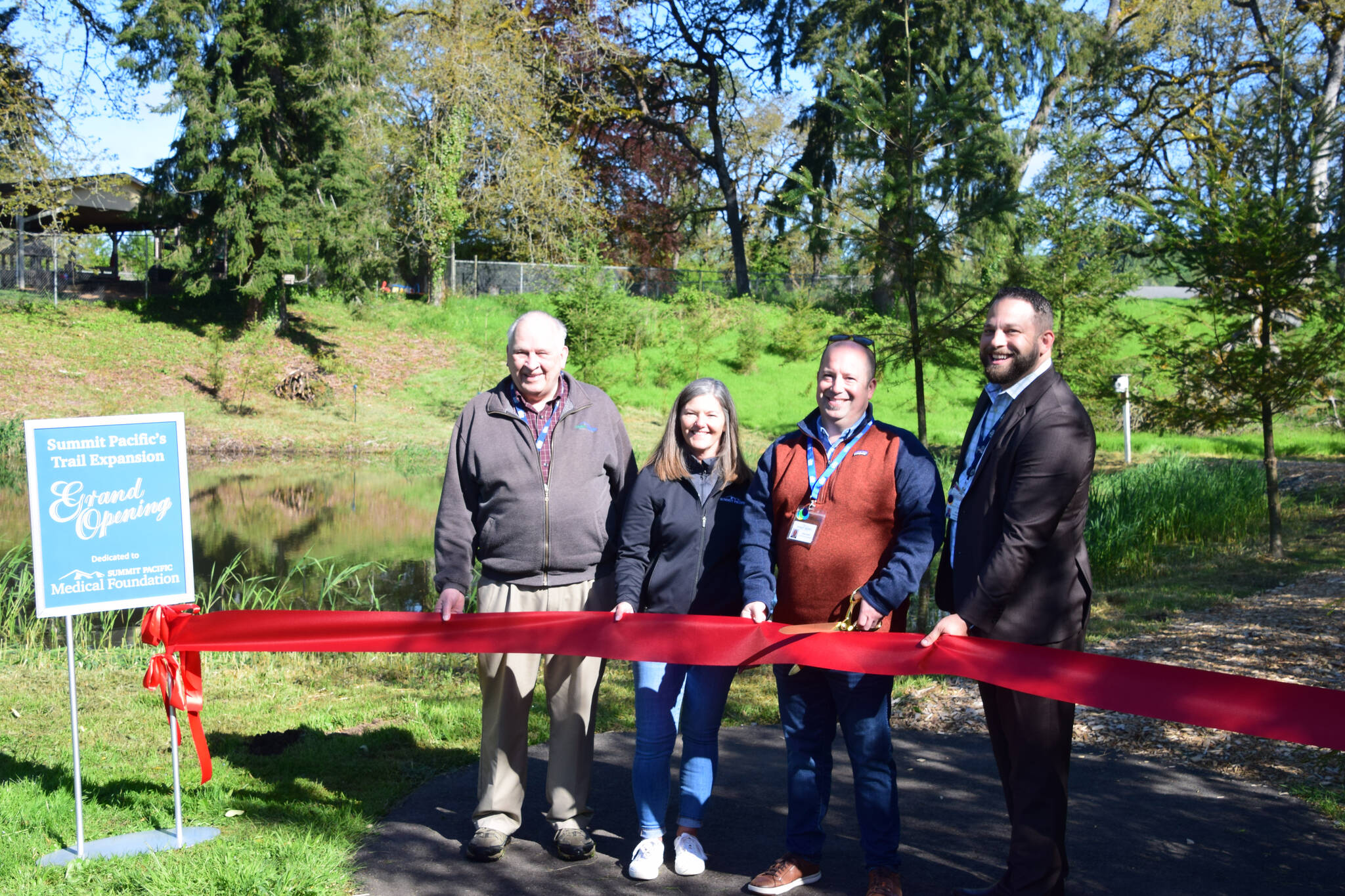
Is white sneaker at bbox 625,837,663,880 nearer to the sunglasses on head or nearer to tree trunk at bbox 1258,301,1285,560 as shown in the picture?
the sunglasses on head

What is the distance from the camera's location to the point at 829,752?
13.1 feet

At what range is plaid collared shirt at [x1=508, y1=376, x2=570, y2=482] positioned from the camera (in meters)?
4.38

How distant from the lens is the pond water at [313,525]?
11414 millimetres

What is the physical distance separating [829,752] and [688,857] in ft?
2.24

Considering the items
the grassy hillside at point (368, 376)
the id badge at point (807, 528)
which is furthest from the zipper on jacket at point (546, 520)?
the grassy hillside at point (368, 376)

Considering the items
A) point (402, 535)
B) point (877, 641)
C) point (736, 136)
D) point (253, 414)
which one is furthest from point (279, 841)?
point (736, 136)

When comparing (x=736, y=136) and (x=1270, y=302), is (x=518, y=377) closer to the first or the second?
(x=1270, y=302)

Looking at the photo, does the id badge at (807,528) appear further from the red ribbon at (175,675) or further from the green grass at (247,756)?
the red ribbon at (175,675)

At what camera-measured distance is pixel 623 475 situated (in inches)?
180

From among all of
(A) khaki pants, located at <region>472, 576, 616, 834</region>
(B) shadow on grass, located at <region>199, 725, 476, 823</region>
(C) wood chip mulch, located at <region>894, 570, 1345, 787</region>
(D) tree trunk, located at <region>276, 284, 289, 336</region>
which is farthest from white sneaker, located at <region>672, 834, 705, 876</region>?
(D) tree trunk, located at <region>276, 284, 289, 336</region>

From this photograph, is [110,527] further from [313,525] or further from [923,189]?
[313,525]

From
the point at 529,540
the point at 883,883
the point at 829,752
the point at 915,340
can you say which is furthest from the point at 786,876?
the point at 915,340

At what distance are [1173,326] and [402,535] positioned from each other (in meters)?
10.6

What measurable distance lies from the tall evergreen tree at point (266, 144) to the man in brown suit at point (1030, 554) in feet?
90.8
